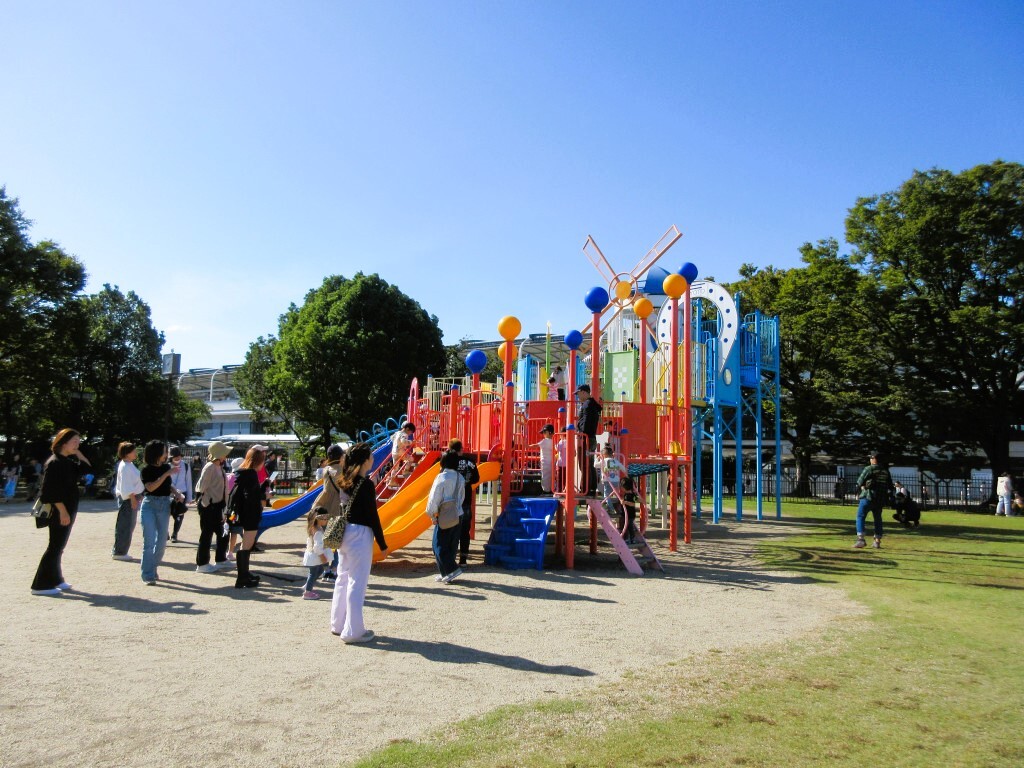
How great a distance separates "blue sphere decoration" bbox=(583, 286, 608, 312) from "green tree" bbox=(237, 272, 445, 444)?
2448 centimetres

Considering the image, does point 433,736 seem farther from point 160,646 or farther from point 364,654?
point 160,646

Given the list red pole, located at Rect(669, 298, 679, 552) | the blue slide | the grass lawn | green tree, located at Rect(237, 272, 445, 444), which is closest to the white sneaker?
the grass lawn

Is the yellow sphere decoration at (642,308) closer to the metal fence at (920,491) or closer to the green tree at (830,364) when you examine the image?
the metal fence at (920,491)

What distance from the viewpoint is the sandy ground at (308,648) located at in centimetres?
442

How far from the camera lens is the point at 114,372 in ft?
135

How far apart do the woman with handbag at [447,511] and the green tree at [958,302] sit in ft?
99.2

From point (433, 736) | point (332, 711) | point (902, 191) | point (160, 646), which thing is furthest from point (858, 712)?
point (902, 191)

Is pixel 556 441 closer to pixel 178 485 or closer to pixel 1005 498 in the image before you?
pixel 178 485

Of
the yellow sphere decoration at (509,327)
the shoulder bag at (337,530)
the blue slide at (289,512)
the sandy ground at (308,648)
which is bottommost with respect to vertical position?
the sandy ground at (308,648)

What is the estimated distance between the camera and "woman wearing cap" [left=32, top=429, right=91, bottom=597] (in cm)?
829

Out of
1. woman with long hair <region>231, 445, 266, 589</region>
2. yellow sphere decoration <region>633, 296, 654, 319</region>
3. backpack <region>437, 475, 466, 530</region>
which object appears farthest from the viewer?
yellow sphere decoration <region>633, 296, 654, 319</region>

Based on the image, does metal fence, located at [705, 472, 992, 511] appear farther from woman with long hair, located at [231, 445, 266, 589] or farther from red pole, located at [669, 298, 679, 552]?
woman with long hair, located at [231, 445, 266, 589]

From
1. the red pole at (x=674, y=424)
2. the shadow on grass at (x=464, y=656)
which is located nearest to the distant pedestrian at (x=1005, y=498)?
the red pole at (x=674, y=424)

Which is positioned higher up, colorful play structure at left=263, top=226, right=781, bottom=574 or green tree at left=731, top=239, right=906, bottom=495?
green tree at left=731, top=239, right=906, bottom=495
